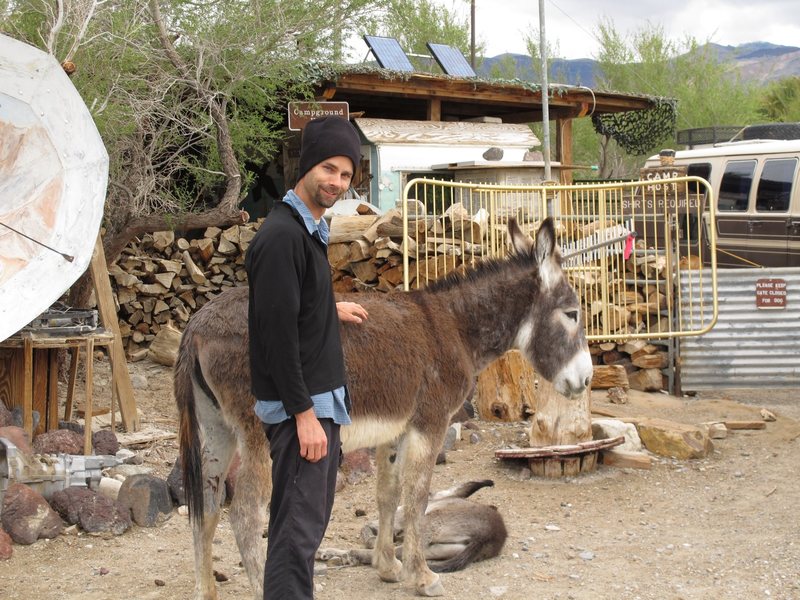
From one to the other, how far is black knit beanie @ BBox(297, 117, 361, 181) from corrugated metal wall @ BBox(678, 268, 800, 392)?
7.10m

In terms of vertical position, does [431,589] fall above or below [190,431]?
below

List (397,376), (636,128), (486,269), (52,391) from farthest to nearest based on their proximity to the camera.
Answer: (636,128), (52,391), (486,269), (397,376)

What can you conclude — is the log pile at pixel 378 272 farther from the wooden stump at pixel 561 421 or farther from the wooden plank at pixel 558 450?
the wooden plank at pixel 558 450

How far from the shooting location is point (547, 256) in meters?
5.11

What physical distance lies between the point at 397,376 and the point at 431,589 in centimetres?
118

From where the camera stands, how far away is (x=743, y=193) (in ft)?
44.7

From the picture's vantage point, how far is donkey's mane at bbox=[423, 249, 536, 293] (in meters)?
5.21

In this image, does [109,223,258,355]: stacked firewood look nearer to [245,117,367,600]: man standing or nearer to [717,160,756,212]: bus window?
[245,117,367,600]: man standing

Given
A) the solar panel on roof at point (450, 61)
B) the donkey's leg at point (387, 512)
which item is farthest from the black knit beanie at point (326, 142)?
the solar panel on roof at point (450, 61)

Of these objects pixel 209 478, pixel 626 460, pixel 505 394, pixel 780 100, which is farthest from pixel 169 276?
pixel 780 100

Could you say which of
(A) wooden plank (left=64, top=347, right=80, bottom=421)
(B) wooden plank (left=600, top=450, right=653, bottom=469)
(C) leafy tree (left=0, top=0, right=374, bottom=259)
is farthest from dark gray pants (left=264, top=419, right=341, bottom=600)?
(C) leafy tree (left=0, top=0, right=374, bottom=259)

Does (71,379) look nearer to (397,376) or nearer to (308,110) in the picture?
(397,376)

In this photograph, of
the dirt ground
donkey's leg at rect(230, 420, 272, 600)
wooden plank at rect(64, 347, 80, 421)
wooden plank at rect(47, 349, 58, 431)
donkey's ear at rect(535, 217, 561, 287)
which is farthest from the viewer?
wooden plank at rect(64, 347, 80, 421)

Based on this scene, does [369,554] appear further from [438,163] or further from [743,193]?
[743,193]
